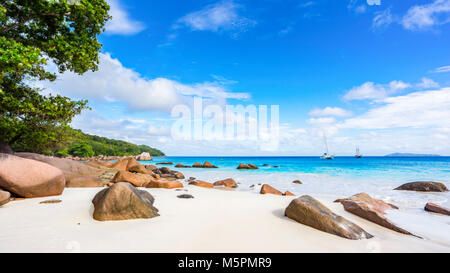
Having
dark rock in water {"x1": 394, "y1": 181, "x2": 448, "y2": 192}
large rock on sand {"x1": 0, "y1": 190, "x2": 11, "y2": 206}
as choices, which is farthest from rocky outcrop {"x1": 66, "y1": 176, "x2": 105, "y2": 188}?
dark rock in water {"x1": 394, "y1": 181, "x2": 448, "y2": 192}

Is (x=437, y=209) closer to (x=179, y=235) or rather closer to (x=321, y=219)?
(x=321, y=219)

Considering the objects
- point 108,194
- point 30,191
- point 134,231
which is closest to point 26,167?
point 30,191

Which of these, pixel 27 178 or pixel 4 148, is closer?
pixel 27 178

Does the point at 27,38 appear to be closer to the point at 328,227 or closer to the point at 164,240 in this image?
the point at 164,240


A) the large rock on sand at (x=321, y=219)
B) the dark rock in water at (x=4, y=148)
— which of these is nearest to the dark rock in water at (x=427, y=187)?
the large rock on sand at (x=321, y=219)

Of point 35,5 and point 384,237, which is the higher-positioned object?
point 35,5

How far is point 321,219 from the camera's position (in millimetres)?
3555

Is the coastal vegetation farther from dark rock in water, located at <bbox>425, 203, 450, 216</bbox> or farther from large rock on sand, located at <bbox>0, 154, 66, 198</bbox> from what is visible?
dark rock in water, located at <bbox>425, 203, 450, 216</bbox>

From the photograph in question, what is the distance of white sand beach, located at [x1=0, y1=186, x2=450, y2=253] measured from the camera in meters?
2.68

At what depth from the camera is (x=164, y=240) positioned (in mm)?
2867

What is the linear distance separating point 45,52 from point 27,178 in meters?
4.89

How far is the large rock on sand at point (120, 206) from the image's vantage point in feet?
12.2

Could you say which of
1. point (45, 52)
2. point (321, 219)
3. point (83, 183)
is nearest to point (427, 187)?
point (321, 219)

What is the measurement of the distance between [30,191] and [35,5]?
6274 mm
